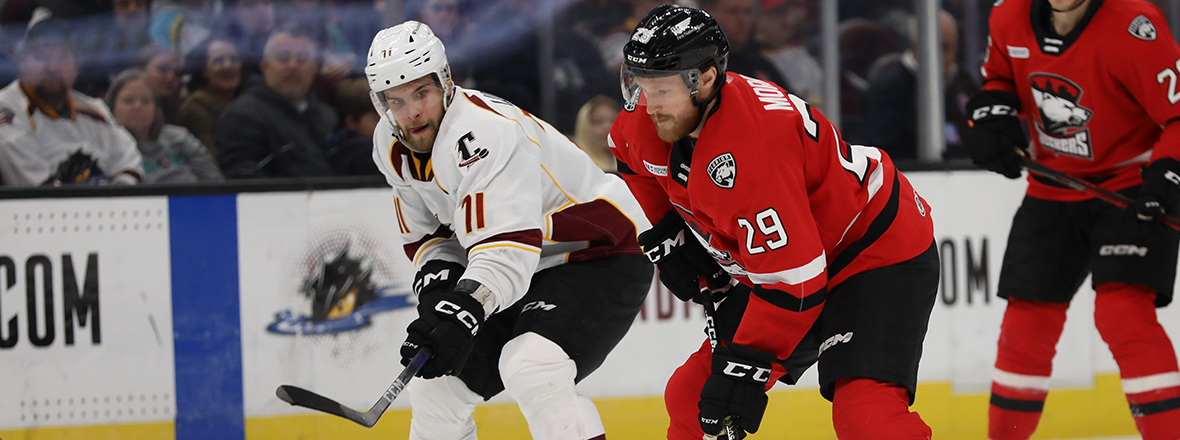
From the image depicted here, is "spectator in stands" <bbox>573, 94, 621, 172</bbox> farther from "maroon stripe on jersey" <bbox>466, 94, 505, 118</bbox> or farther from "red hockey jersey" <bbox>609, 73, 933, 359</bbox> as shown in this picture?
"red hockey jersey" <bbox>609, 73, 933, 359</bbox>

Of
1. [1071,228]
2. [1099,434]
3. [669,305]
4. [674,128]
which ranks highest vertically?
[674,128]

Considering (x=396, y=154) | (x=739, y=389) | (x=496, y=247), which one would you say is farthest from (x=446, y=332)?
(x=739, y=389)

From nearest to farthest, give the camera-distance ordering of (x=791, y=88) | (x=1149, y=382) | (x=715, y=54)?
(x=715, y=54) → (x=1149, y=382) → (x=791, y=88)

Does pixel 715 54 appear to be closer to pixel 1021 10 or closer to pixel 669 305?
pixel 1021 10

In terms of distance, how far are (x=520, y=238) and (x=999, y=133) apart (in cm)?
142

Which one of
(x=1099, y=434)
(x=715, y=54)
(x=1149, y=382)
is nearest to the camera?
(x=715, y=54)

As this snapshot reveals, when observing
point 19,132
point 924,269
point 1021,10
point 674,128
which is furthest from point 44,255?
point 1021,10

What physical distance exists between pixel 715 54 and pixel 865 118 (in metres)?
2.59

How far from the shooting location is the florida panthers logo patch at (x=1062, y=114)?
264 centimetres

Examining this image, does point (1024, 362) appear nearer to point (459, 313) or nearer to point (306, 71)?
point (459, 313)

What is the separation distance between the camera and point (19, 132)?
3436mm

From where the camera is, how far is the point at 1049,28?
8.74 ft

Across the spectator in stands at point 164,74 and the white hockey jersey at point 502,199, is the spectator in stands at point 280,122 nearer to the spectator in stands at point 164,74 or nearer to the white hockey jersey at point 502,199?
the spectator in stands at point 164,74

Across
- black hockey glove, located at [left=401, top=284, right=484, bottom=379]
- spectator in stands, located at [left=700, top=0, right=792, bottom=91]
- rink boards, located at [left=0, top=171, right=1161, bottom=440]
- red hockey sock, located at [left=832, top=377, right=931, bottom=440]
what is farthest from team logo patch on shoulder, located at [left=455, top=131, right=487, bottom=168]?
spectator in stands, located at [left=700, top=0, right=792, bottom=91]
